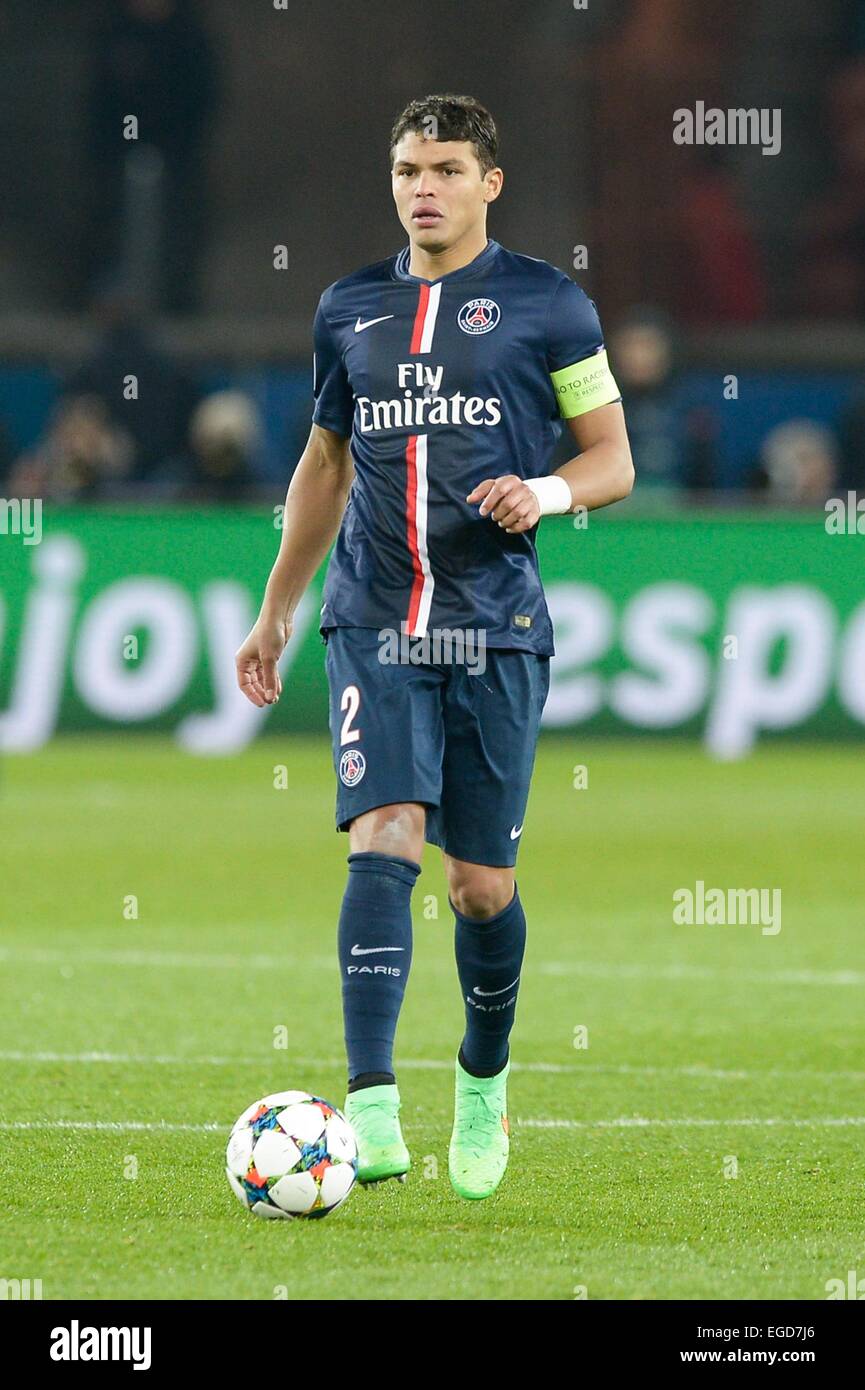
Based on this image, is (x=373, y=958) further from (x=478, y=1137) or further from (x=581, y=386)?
(x=581, y=386)

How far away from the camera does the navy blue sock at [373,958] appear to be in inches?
209

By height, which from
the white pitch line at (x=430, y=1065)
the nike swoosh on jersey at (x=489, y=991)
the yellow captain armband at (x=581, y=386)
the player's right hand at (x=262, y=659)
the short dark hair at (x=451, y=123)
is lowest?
the white pitch line at (x=430, y=1065)

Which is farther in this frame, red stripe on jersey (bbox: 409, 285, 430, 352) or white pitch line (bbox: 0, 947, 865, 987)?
white pitch line (bbox: 0, 947, 865, 987)

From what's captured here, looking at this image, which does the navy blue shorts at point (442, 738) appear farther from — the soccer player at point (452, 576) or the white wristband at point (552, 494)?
the white wristband at point (552, 494)

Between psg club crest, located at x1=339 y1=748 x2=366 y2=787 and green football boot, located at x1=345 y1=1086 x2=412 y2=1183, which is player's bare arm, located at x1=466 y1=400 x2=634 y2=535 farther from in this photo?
green football boot, located at x1=345 y1=1086 x2=412 y2=1183

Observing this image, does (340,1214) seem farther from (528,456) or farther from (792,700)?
(792,700)

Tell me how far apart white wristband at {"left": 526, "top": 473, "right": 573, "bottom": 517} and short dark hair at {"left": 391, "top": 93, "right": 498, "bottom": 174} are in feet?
2.52

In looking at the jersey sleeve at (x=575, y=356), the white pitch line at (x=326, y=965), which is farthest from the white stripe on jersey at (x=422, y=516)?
the white pitch line at (x=326, y=965)

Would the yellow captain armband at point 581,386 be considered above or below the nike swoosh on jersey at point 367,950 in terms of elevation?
above

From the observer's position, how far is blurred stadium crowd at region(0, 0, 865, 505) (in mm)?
19516

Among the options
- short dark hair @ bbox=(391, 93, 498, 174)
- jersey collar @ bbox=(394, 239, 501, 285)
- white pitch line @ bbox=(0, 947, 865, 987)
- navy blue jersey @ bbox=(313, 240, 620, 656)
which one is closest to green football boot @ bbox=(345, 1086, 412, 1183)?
navy blue jersey @ bbox=(313, 240, 620, 656)

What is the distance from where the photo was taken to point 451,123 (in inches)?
218

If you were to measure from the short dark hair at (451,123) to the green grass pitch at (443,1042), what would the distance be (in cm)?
240

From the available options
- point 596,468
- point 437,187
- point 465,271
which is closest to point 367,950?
point 596,468
